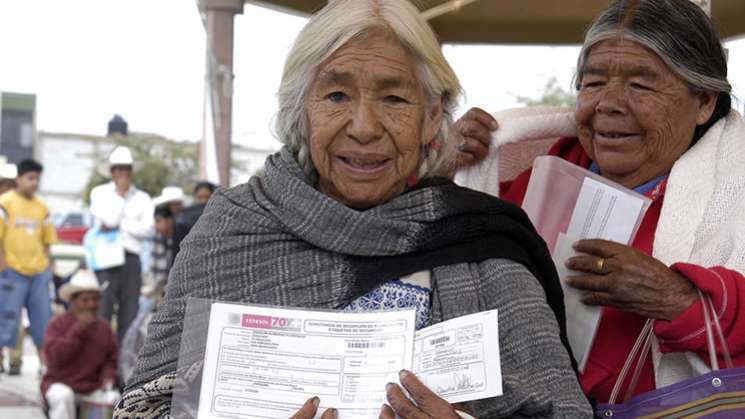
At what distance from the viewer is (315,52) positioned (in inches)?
87.0

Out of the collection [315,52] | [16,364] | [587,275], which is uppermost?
[315,52]

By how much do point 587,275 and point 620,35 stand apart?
617 millimetres

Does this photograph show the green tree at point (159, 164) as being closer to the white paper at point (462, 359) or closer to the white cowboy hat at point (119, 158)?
the white cowboy hat at point (119, 158)

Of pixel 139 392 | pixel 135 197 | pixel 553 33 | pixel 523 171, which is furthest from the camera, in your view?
pixel 135 197

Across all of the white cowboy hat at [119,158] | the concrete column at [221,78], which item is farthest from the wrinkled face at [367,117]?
the white cowboy hat at [119,158]

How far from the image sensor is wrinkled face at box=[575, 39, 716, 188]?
98.6 inches

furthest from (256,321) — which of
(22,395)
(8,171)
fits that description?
(8,171)

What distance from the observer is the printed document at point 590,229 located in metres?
2.38

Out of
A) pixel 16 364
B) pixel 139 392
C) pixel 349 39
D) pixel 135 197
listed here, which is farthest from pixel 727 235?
pixel 16 364

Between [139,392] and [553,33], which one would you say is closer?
[139,392]

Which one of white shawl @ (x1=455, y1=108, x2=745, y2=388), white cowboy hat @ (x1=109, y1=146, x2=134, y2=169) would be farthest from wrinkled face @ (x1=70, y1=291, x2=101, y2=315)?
white shawl @ (x1=455, y1=108, x2=745, y2=388)

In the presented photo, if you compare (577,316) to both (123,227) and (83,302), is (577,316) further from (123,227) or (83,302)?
(123,227)

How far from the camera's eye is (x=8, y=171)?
10.7 meters

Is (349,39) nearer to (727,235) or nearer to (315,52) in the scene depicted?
(315,52)
